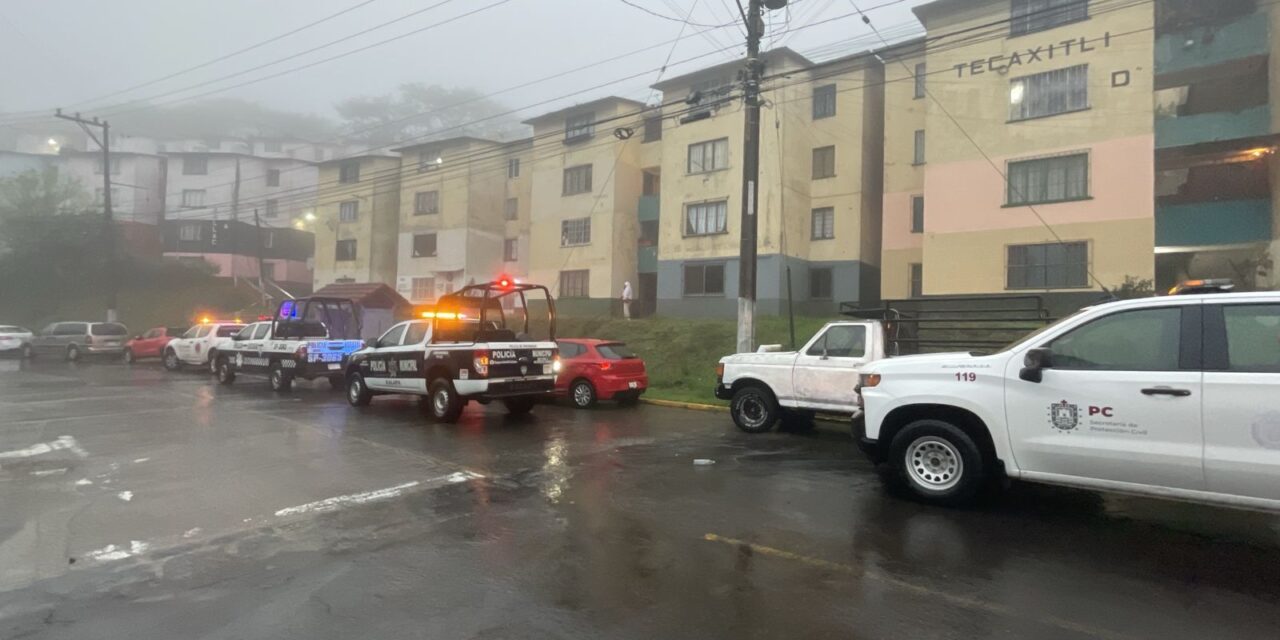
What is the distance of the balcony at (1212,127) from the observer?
18922mm

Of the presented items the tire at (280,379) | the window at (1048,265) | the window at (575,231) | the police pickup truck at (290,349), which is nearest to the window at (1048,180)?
the window at (1048,265)

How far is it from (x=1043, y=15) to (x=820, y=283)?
11811mm

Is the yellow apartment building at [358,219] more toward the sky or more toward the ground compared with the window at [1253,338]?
more toward the sky

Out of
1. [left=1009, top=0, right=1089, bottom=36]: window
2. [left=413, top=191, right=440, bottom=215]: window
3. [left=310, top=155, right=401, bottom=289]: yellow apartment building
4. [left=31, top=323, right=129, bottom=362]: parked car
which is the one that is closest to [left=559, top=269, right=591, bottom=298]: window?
[left=413, top=191, right=440, bottom=215]: window

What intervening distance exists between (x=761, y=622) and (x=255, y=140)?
3896 inches

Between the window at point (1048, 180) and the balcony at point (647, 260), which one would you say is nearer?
the window at point (1048, 180)

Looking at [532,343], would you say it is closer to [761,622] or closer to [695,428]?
[695,428]

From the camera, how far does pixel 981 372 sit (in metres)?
5.89

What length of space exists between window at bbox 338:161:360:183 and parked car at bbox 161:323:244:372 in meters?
21.5

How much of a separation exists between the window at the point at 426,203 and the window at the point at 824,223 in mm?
21453

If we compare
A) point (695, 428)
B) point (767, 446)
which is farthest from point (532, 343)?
point (767, 446)

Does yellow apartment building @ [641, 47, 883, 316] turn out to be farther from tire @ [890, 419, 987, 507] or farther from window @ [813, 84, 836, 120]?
tire @ [890, 419, 987, 507]

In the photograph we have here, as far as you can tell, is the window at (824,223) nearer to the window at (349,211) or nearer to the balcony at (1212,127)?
the balcony at (1212,127)

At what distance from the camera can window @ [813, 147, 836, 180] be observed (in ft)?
92.5
